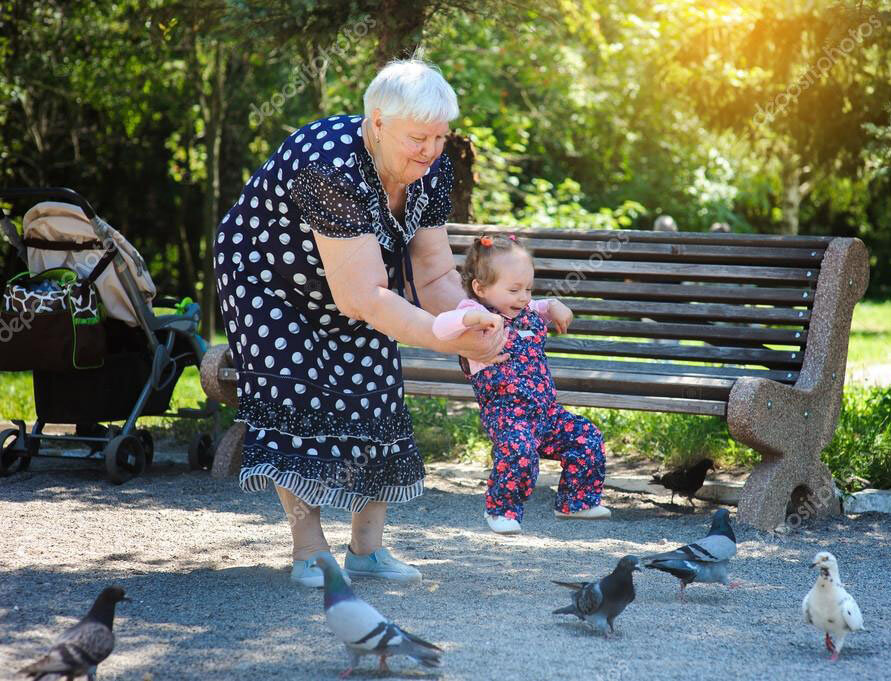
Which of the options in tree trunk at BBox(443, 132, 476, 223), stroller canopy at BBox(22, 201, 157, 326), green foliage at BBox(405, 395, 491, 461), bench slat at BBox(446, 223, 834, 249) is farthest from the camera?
tree trunk at BBox(443, 132, 476, 223)

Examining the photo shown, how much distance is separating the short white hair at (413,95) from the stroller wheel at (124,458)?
3157 millimetres

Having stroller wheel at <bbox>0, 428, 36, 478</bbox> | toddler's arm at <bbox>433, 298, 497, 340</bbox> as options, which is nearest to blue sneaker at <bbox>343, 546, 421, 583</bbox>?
toddler's arm at <bbox>433, 298, 497, 340</bbox>

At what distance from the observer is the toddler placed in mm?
4406

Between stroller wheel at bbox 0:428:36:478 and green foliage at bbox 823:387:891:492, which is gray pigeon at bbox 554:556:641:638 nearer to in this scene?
green foliage at bbox 823:387:891:492

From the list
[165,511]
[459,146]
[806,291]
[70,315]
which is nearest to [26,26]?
[459,146]

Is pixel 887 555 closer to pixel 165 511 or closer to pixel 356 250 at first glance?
pixel 356 250

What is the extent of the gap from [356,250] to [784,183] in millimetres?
13971

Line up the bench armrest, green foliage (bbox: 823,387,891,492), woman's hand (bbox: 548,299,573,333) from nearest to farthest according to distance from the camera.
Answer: woman's hand (bbox: 548,299,573,333) → the bench armrest → green foliage (bbox: 823,387,891,492)

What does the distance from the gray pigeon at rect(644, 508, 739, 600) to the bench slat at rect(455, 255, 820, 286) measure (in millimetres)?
2048

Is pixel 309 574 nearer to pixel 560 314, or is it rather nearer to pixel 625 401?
pixel 560 314

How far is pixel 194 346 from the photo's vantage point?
6.28 meters

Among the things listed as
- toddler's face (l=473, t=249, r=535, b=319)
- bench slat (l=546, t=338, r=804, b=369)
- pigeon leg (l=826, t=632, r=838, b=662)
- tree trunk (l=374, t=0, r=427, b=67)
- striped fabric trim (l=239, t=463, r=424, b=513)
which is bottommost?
pigeon leg (l=826, t=632, r=838, b=662)

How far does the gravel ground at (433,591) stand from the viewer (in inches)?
118
